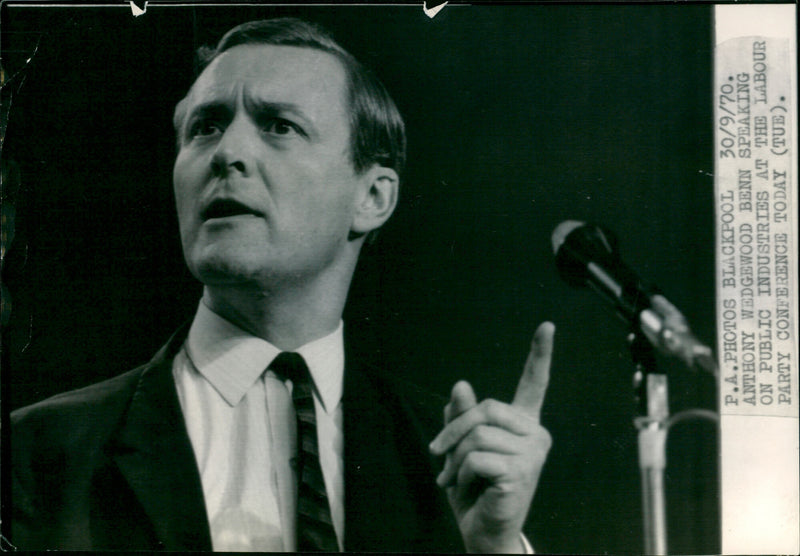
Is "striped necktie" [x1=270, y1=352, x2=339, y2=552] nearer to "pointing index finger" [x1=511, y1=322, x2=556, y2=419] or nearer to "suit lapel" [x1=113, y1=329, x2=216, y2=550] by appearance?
"suit lapel" [x1=113, y1=329, x2=216, y2=550]

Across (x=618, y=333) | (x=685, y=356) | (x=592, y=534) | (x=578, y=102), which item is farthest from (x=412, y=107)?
(x=592, y=534)

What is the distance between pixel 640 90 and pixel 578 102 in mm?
172

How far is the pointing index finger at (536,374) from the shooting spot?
2.21 metres

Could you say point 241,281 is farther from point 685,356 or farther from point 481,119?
point 685,356

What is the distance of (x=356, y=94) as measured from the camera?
227 centimetres

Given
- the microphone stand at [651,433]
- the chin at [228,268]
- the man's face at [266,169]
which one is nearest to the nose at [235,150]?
the man's face at [266,169]

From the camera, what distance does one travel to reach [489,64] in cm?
230

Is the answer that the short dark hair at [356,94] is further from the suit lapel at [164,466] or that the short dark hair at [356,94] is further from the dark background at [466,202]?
the suit lapel at [164,466]

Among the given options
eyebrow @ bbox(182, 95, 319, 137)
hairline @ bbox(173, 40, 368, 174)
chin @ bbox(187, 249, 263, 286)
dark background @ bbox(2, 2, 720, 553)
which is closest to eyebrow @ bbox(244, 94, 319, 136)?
eyebrow @ bbox(182, 95, 319, 137)

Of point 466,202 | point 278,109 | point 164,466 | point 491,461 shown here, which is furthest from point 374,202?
point 164,466

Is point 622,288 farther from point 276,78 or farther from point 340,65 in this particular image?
point 276,78

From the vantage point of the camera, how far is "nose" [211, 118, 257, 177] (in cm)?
221

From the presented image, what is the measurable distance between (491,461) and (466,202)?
0.69 m

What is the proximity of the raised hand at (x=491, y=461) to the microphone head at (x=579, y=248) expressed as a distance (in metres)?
0.32
